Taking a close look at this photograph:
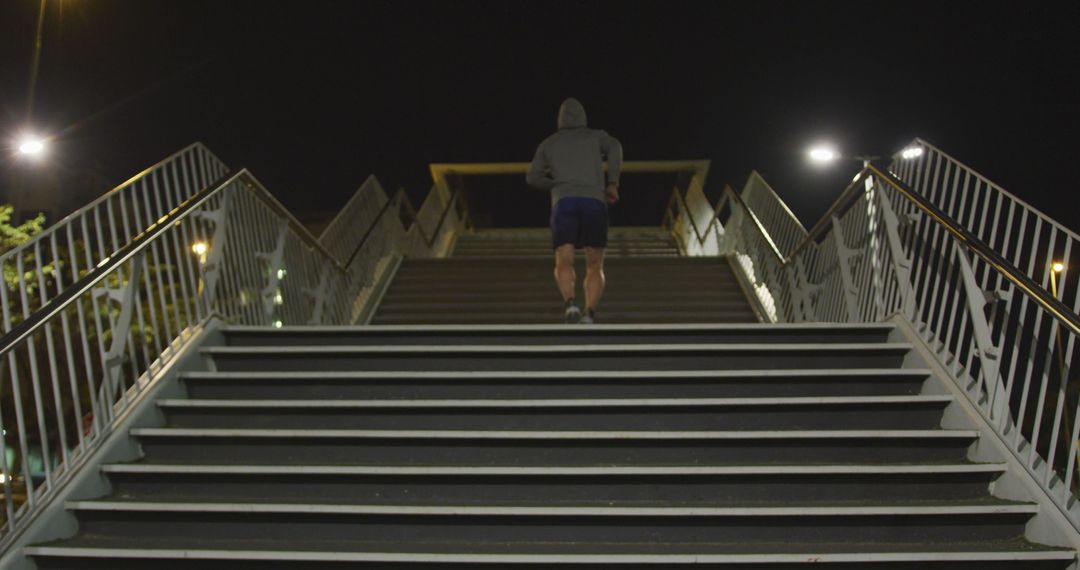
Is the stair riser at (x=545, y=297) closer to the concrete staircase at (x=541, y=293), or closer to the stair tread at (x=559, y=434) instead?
the concrete staircase at (x=541, y=293)

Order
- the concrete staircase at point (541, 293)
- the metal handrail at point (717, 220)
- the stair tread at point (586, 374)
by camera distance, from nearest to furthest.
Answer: the stair tread at point (586, 374) < the concrete staircase at point (541, 293) < the metal handrail at point (717, 220)

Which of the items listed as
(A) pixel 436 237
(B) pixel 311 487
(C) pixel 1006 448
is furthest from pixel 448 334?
(A) pixel 436 237

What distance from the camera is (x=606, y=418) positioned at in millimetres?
3383

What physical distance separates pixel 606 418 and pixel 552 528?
661 mm

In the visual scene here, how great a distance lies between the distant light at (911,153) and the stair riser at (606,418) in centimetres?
159

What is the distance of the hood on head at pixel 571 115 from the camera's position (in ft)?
17.2

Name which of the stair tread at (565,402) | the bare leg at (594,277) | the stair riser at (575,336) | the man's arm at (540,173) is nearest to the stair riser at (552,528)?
the stair tread at (565,402)

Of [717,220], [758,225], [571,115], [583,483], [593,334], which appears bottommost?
[583,483]

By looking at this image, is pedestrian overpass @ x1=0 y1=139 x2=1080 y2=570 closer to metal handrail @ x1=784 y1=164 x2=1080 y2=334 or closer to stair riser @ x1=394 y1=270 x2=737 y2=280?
metal handrail @ x1=784 y1=164 x2=1080 y2=334

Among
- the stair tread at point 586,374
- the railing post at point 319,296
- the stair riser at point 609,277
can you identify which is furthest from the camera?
the stair riser at point 609,277

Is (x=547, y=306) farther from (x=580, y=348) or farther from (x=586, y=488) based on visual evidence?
(x=586, y=488)

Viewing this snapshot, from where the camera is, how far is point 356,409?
3439mm

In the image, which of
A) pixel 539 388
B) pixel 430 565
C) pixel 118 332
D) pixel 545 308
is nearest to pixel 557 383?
pixel 539 388

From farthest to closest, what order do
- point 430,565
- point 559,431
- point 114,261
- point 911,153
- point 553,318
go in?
1. point 553,318
2. point 911,153
3. point 114,261
4. point 559,431
5. point 430,565
